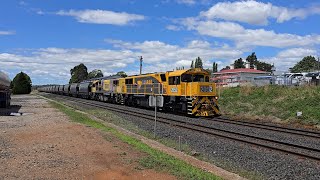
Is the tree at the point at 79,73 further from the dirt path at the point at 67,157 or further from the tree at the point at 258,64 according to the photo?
the dirt path at the point at 67,157

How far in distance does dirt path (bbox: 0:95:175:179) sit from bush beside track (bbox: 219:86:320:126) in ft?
48.3

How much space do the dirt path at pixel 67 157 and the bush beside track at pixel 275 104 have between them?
48.3 ft

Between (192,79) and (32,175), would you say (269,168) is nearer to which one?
(32,175)

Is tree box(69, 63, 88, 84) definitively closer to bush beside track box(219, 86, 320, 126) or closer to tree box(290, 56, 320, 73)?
tree box(290, 56, 320, 73)

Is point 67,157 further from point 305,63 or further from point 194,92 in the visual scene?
point 305,63

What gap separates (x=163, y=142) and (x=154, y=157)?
4273 mm

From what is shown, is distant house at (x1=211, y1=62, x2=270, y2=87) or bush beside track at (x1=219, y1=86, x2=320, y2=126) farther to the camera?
distant house at (x1=211, y1=62, x2=270, y2=87)

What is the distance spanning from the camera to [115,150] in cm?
1108

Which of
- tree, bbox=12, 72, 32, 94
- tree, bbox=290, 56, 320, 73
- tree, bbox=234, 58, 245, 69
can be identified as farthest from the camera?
tree, bbox=234, 58, 245, 69

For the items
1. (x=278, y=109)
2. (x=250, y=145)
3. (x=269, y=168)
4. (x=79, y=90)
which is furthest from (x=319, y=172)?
(x=79, y=90)

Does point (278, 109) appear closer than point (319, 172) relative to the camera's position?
No

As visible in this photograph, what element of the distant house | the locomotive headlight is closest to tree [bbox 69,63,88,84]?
the distant house

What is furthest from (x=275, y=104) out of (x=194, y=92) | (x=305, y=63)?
(x=305, y=63)

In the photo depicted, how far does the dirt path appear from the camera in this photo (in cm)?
793
